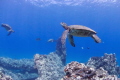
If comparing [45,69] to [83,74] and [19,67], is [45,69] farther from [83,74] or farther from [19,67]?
[83,74]

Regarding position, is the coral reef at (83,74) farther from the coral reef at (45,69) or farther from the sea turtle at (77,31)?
the coral reef at (45,69)

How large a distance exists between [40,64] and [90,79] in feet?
25.0

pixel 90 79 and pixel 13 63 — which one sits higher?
pixel 13 63

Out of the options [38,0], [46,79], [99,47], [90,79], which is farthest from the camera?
[99,47]

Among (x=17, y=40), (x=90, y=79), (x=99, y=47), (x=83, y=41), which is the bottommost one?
(x=90, y=79)

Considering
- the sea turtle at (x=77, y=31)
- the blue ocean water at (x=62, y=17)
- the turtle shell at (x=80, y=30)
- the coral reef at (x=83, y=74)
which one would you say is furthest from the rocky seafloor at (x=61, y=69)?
the blue ocean water at (x=62, y=17)

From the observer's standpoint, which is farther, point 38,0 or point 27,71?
point 38,0

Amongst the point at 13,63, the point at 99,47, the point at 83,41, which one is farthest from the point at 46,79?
the point at 83,41

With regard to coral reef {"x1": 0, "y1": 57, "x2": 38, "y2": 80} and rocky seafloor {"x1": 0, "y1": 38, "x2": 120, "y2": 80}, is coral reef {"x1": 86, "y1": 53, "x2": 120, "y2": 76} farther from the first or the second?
coral reef {"x1": 0, "y1": 57, "x2": 38, "y2": 80}

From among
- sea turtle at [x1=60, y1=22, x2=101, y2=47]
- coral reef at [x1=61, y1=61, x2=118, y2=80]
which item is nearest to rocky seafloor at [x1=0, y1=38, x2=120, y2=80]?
coral reef at [x1=61, y1=61, x2=118, y2=80]

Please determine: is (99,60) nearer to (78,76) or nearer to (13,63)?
(78,76)

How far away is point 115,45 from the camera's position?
140 meters

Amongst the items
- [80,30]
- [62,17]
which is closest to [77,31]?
[80,30]

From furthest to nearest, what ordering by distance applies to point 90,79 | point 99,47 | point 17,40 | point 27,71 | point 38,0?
point 17,40, point 99,47, point 38,0, point 27,71, point 90,79
